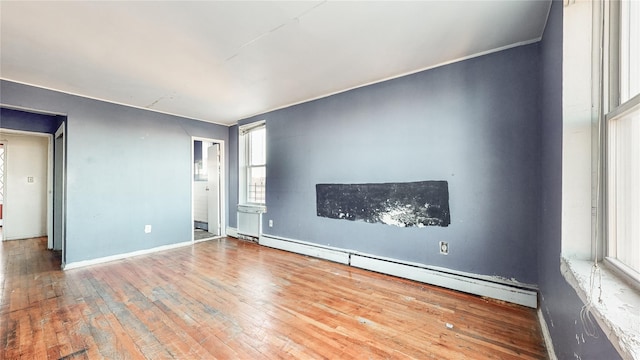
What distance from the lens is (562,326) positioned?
4.50ft

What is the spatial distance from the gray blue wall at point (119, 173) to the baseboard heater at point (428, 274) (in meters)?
2.49

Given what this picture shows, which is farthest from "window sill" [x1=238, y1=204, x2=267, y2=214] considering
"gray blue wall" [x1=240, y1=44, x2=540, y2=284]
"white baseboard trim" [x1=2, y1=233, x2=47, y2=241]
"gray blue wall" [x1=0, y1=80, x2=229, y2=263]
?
"white baseboard trim" [x1=2, y1=233, x2=47, y2=241]

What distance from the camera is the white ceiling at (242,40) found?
5.97 ft

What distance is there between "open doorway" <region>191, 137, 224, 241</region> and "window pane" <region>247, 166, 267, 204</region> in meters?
0.73

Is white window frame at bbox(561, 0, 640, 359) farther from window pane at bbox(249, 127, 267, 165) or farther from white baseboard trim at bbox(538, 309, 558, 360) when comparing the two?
window pane at bbox(249, 127, 267, 165)

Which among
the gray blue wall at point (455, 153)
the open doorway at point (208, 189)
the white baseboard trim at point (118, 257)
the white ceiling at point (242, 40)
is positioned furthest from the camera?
the open doorway at point (208, 189)

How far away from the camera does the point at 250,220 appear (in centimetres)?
486

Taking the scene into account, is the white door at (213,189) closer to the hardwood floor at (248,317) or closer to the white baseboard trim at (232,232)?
the white baseboard trim at (232,232)

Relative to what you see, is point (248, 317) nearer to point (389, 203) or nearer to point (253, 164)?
point (389, 203)

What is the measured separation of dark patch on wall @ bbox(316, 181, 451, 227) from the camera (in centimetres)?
270

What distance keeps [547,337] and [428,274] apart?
1.09 m

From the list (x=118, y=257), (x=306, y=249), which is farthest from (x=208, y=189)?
(x=306, y=249)

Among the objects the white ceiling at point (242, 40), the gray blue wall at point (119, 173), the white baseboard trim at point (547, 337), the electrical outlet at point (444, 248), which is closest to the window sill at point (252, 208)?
the gray blue wall at point (119, 173)

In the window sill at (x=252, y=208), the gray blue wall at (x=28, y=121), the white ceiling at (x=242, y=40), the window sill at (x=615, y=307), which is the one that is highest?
the white ceiling at (x=242, y=40)
